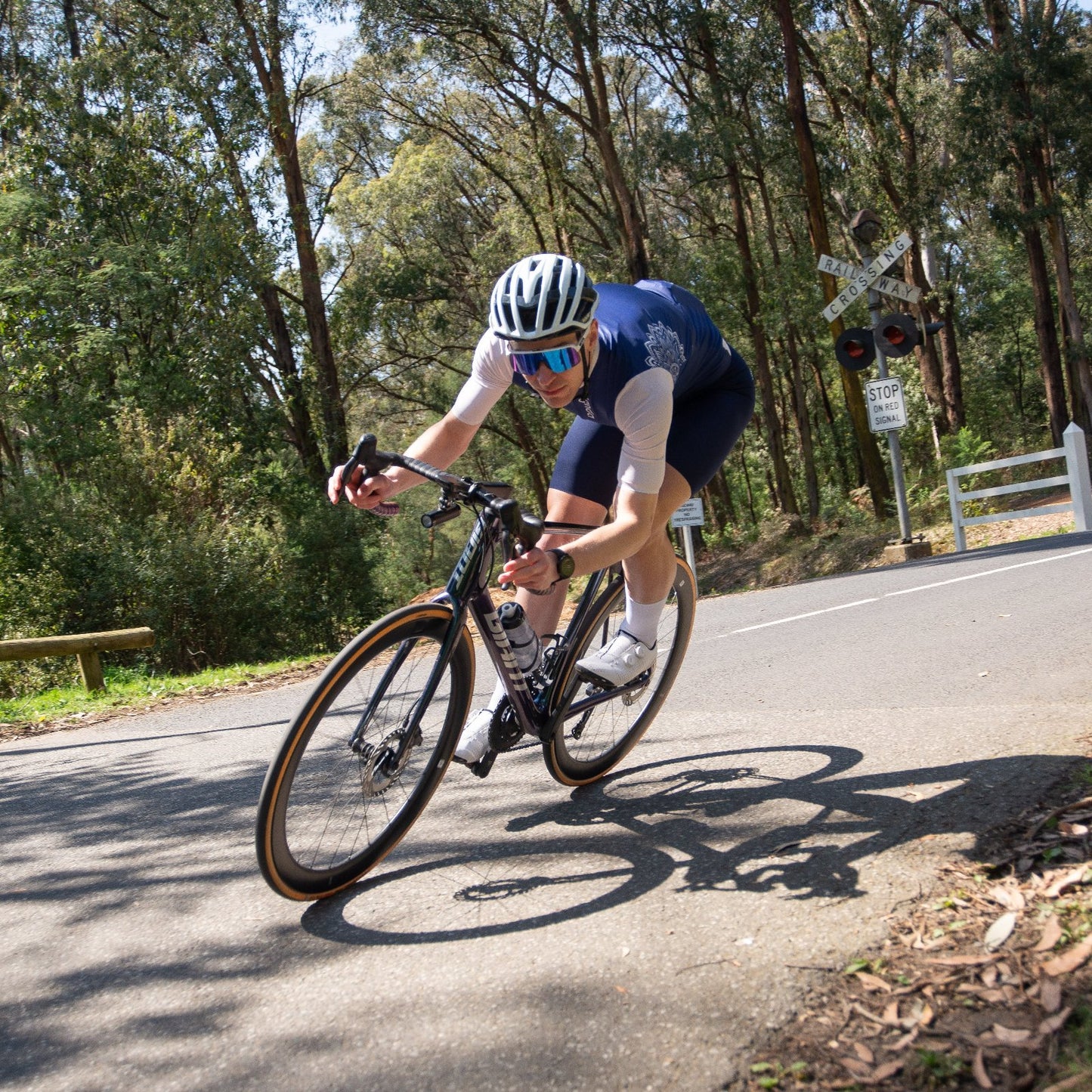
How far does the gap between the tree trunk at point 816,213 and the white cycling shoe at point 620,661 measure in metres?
19.8

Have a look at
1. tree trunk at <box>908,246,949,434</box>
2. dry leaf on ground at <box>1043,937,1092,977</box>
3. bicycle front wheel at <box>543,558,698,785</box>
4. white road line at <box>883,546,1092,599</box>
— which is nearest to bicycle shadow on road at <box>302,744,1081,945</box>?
bicycle front wheel at <box>543,558,698,785</box>

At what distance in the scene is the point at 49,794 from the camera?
18.3 feet

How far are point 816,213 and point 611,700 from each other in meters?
21.2

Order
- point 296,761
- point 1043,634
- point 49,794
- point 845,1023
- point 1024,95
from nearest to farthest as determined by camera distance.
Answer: point 845,1023
point 296,761
point 49,794
point 1043,634
point 1024,95

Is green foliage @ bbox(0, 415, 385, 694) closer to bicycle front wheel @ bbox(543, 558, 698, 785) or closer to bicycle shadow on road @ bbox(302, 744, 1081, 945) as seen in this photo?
bicycle front wheel @ bbox(543, 558, 698, 785)

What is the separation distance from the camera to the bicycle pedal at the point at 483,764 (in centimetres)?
376

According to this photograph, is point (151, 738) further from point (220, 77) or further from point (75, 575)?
point (220, 77)

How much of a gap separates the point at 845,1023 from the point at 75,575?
672 inches

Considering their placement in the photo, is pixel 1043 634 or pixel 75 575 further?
pixel 75 575

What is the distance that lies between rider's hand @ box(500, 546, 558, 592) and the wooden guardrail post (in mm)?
7860

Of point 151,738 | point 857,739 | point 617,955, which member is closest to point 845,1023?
point 617,955

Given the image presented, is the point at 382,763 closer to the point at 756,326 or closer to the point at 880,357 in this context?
the point at 880,357

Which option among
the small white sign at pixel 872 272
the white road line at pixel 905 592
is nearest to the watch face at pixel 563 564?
the white road line at pixel 905 592

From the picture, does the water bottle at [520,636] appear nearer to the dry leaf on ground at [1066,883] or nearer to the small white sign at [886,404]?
the dry leaf on ground at [1066,883]
